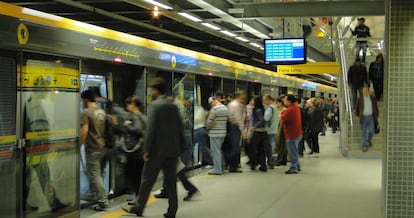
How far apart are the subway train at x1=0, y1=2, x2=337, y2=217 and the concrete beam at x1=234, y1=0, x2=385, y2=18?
118 inches

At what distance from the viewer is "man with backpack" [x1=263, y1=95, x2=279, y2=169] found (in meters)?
10.9

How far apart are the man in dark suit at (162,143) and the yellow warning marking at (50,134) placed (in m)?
0.95

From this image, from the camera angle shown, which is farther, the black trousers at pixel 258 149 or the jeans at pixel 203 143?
the black trousers at pixel 258 149

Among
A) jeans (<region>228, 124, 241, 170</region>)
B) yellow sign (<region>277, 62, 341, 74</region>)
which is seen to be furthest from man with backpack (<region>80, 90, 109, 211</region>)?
yellow sign (<region>277, 62, 341, 74</region>)

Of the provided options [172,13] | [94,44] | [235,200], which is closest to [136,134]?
[94,44]

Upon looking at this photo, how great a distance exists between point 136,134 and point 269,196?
95.2 inches

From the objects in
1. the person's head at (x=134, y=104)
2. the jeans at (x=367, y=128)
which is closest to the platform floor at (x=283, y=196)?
the person's head at (x=134, y=104)

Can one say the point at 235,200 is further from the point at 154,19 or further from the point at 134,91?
the point at 154,19

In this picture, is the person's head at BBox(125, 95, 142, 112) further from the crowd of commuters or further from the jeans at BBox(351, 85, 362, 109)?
the jeans at BBox(351, 85, 362, 109)

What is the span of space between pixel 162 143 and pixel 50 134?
124cm

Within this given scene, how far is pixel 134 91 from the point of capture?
27.1 ft

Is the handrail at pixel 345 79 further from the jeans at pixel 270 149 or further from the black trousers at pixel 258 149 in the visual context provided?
the black trousers at pixel 258 149

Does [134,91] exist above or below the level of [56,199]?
above

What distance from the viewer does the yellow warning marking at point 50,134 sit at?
548cm
